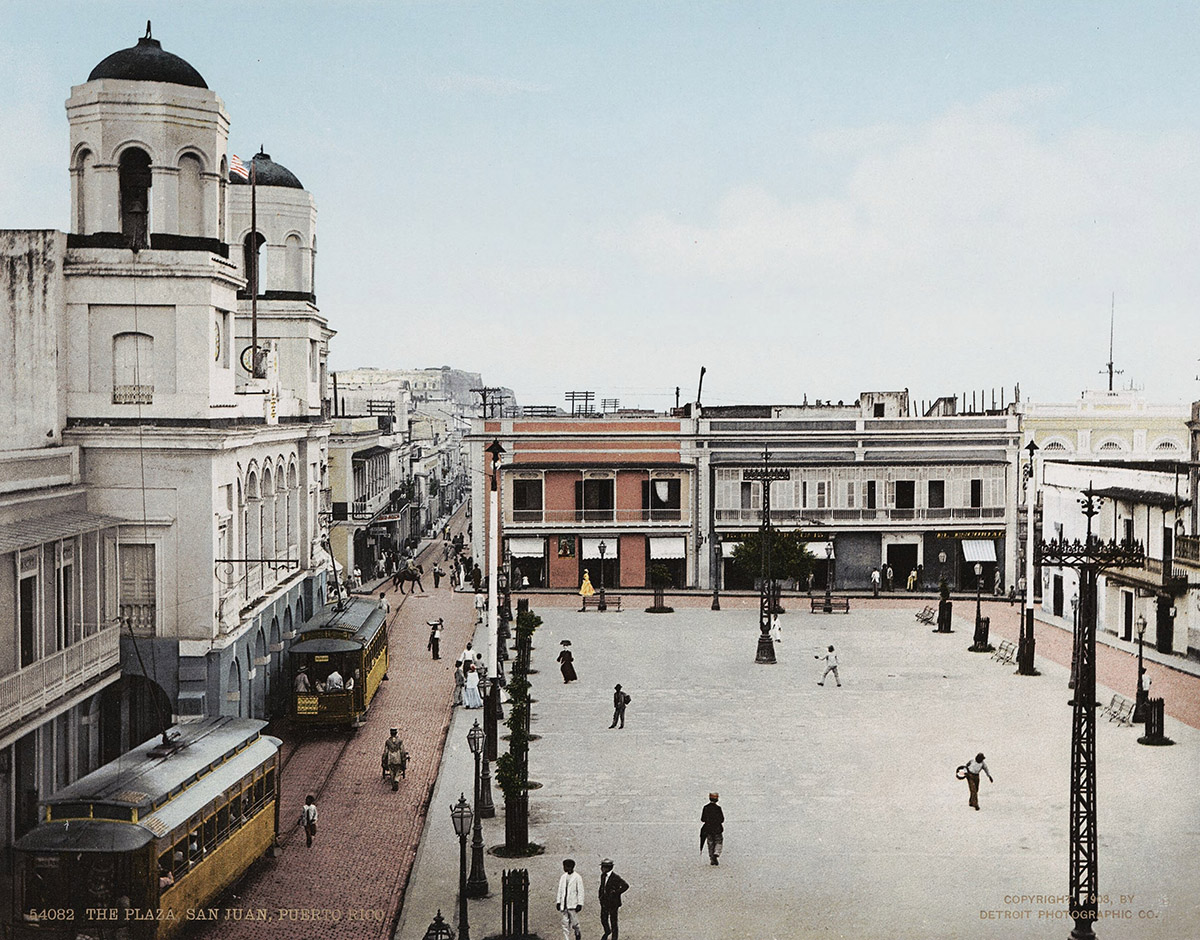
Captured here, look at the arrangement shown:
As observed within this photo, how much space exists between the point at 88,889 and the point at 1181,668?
3258cm

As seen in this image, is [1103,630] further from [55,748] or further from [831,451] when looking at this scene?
[55,748]

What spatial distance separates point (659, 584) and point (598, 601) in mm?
2644

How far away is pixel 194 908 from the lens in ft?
56.9

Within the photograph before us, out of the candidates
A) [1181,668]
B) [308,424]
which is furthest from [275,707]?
[1181,668]

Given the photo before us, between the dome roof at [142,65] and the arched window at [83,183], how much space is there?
154cm

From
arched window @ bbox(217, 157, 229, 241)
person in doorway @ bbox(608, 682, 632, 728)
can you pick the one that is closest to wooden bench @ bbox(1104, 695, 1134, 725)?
person in doorway @ bbox(608, 682, 632, 728)

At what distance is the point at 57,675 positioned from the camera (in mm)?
21422

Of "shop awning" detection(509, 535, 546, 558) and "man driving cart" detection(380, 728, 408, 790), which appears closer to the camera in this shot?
"man driving cart" detection(380, 728, 408, 790)

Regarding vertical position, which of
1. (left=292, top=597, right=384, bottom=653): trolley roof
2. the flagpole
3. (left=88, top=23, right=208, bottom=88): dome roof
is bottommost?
(left=292, top=597, right=384, bottom=653): trolley roof

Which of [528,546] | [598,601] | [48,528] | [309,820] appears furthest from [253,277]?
[528,546]

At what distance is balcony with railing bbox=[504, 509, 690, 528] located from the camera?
195 ft

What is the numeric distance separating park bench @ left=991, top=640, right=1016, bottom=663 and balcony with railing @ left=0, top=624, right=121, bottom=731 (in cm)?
2600

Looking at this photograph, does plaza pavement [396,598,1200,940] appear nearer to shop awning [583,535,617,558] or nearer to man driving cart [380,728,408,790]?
man driving cart [380,728,408,790]

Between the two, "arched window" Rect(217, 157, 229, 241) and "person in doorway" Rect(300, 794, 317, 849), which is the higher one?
"arched window" Rect(217, 157, 229, 241)
